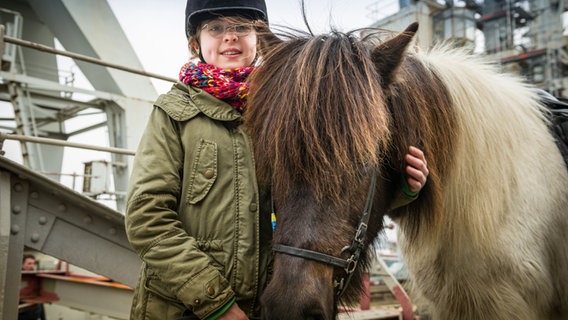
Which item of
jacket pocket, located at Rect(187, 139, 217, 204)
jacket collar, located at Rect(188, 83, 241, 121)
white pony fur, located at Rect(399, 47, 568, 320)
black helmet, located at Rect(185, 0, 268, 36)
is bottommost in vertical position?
white pony fur, located at Rect(399, 47, 568, 320)

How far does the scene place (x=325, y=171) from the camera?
1.35 meters

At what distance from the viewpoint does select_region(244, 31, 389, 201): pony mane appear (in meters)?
1.38

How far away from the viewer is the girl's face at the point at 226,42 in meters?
1.79

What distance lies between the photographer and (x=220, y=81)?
1.67 meters

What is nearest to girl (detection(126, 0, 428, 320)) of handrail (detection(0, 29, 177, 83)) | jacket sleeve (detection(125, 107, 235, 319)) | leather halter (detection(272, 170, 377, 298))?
jacket sleeve (detection(125, 107, 235, 319))

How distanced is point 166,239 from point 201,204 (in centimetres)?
19

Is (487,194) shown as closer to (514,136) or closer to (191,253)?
(514,136)

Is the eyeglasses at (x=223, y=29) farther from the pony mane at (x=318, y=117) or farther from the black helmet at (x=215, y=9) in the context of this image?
the pony mane at (x=318, y=117)

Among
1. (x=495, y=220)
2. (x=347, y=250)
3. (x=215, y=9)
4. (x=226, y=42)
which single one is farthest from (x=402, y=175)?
(x=215, y=9)

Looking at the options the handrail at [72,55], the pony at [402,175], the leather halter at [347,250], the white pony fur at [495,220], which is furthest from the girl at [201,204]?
the handrail at [72,55]

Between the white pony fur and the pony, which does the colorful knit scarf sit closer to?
the pony

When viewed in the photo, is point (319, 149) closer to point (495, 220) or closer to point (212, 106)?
point (212, 106)

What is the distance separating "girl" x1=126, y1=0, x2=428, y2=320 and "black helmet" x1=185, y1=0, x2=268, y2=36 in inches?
3.5

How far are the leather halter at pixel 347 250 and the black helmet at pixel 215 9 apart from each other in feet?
3.14
